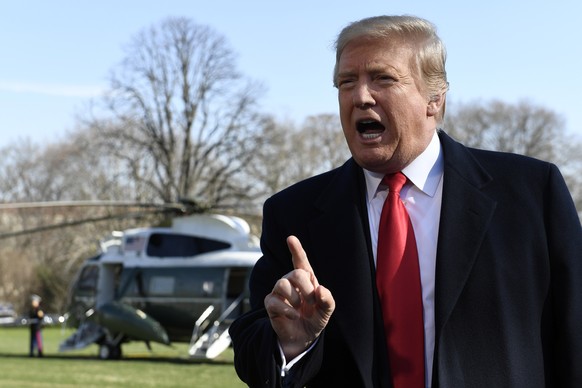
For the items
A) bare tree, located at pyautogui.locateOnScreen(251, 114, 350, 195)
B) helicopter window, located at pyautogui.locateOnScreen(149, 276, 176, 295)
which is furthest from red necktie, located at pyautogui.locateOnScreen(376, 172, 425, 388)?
bare tree, located at pyautogui.locateOnScreen(251, 114, 350, 195)

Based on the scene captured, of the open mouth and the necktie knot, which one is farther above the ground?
the open mouth

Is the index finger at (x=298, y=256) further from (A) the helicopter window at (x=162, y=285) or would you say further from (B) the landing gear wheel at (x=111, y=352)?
(B) the landing gear wheel at (x=111, y=352)

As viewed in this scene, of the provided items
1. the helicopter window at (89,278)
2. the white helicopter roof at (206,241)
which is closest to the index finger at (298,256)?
the white helicopter roof at (206,241)

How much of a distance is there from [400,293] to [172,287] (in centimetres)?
2007

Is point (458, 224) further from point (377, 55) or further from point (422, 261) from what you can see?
point (377, 55)

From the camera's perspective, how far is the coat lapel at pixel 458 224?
255 cm

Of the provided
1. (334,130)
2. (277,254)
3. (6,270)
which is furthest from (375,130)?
(6,270)

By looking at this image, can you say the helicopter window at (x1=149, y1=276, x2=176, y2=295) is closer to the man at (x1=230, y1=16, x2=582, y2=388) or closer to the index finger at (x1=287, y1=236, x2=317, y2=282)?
the man at (x1=230, y1=16, x2=582, y2=388)

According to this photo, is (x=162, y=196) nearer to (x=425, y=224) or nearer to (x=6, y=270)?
(x=6, y=270)

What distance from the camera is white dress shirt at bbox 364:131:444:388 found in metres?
2.62

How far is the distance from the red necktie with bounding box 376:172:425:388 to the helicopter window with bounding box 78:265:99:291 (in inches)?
858

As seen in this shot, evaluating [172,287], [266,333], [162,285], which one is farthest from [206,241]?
[266,333]

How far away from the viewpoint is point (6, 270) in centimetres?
5238

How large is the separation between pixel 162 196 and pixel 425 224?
4328cm
